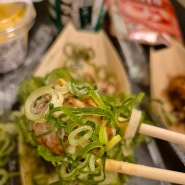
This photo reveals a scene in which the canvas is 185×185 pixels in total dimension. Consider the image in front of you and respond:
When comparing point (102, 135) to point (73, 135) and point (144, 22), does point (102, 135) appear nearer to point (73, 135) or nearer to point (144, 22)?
point (73, 135)

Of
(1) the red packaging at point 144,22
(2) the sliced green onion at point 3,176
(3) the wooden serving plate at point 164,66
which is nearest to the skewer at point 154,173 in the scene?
(2) the sliced green onion at point 3,176

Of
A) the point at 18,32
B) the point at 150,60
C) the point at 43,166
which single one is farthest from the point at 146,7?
the point at 43,166

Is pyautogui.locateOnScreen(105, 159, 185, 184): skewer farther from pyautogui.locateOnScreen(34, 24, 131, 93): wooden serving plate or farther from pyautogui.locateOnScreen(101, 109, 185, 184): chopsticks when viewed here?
pyautogui.locateOnScreen(34, 24, 131, 93): wooden serving plate

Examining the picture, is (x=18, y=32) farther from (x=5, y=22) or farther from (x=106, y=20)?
(x=106, y=20)

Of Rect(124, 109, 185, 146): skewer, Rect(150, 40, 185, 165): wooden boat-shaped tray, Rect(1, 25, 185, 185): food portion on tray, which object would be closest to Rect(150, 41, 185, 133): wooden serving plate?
Rect(150, 40, 185, 165): wooden boat-shaped tray

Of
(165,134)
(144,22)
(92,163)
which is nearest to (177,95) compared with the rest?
(144,22)

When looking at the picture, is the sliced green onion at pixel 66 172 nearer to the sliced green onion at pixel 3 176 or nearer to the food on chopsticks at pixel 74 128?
the food on chopsticks at pixel 74 128

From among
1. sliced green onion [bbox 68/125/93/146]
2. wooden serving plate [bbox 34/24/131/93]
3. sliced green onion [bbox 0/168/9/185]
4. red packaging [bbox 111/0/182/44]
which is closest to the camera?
sliced green onion [bbox 68/125/93/146]
